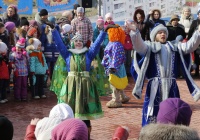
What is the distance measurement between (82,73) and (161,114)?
11.7 ft

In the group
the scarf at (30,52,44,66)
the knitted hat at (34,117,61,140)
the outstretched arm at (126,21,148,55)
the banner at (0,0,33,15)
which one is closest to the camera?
the knitted hat at (34,117,61,140)

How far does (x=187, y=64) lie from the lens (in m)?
6.98

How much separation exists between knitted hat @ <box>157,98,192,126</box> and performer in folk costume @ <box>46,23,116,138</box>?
342 cm

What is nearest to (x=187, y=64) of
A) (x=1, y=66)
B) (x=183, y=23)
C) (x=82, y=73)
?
(x=82, y=73)

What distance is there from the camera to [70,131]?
12.2 feet

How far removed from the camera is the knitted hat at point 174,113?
A: 13.8 feet

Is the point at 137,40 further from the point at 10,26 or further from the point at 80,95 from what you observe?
the point at 10,26

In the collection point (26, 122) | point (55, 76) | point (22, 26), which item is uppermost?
point (22, 26)

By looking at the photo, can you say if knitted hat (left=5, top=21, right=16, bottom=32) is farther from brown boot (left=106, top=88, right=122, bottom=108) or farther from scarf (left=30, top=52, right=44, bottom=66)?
brown boot (left=106, top=88, right=122, bottom=108)

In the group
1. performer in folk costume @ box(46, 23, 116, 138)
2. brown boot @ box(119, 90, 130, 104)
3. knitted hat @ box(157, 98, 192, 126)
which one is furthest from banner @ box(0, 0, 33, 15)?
knitted hat @ box(157, 98, 192, 126)

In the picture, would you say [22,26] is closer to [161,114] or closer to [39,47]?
[39,47]

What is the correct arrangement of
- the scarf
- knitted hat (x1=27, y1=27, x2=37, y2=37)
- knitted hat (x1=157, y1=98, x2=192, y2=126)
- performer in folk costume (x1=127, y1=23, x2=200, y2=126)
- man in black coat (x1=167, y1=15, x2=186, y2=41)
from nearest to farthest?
knitted hat (x1=157, y1=98, x2=192, y2=126) → performer in folk costume (x1=127, y1=23, x2=200, y2=126) → the scarf → knitted hat (x1=27, y1=27, x2=37, y2=37) → man in black coat (x1=167, y1=15, x2=186, y2=41)

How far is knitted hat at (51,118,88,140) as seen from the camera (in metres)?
3.70

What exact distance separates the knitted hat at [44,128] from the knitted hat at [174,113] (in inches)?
35.6
